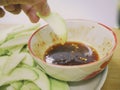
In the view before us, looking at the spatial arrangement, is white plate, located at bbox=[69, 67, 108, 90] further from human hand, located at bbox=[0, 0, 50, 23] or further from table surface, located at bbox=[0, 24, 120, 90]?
human hand, located at bbox=[0, 0, 50, 23]

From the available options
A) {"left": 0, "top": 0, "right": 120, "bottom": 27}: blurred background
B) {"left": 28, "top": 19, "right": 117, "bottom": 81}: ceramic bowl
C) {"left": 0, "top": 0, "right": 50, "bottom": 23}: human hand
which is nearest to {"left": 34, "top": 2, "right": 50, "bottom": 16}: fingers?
{"left": 0, "top": 0, "right": 50, "bottom": 23}: human hand

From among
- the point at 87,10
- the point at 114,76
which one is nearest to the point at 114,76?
the point at 114,76

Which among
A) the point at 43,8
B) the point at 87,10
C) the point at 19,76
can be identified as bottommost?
the point at 87,10

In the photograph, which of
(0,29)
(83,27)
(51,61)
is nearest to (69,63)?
(51,61)

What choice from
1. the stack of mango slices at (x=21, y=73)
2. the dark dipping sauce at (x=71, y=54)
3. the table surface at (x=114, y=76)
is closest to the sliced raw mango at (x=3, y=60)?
the stack of mango slices at (x=21, y=73)

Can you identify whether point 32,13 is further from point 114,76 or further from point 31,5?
point 114,76

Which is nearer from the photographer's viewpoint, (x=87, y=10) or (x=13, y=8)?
(x=13, y=8)

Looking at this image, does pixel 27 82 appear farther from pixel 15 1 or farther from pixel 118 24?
pixel 118 24
